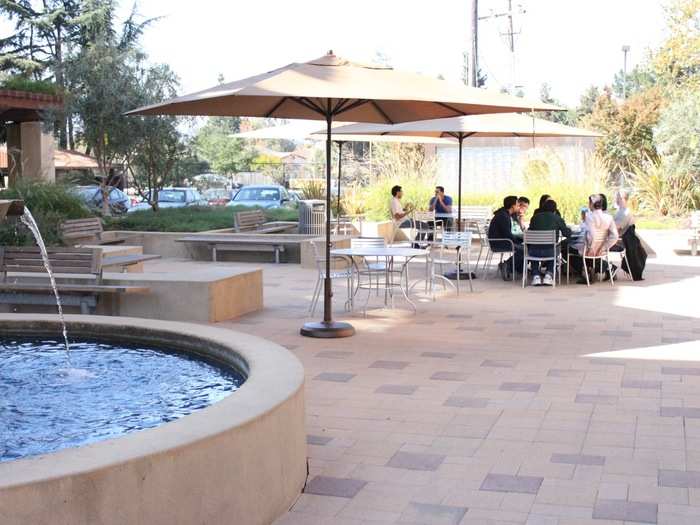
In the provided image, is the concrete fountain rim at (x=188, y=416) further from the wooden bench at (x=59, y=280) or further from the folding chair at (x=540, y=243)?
the folding chair at (x=540, y=243)

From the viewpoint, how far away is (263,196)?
25.6 m

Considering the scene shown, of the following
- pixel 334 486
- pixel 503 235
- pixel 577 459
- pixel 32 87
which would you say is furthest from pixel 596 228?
pixel 32 87

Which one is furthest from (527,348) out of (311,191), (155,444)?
(311,191)

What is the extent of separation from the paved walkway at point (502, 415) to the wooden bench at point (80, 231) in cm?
421

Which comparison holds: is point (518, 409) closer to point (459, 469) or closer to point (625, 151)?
point (459, 469)

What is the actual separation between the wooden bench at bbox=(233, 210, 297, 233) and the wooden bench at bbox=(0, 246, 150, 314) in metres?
7.30

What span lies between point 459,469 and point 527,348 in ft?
11.2

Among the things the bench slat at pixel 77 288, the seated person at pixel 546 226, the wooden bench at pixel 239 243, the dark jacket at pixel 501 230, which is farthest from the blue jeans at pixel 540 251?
the bench slat at pixel 77 288

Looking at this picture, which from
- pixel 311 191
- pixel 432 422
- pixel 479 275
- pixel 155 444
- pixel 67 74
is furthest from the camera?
pixel 311 191

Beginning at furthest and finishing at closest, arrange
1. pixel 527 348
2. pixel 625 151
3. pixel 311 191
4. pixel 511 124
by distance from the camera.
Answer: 1. pixel 625 151
2. pixel 311 191
3. pixel 511 124
4. pixel 527 348

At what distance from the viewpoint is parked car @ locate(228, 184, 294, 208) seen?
82.7 ft

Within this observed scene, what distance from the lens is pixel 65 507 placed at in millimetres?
→ 3043

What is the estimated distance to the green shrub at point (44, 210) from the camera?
12.6 meters

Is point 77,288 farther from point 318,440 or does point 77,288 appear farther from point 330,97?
point 318,440
